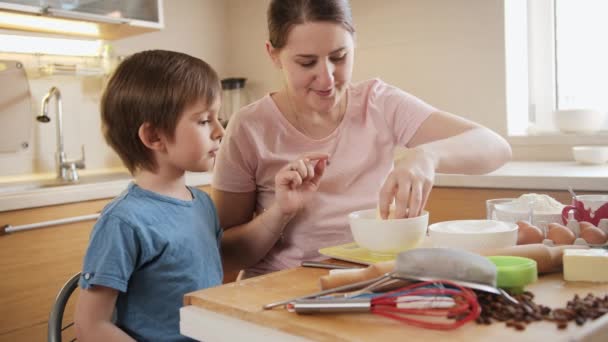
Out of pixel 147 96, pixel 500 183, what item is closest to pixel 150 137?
pixel 147 96

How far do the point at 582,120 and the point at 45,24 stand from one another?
233 cm

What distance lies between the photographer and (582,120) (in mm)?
2377

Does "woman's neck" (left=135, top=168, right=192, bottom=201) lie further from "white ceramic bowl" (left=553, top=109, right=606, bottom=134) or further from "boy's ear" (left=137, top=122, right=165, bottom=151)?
"white ceramic bowl" (left=553, top=109, right=606, bottom=134)

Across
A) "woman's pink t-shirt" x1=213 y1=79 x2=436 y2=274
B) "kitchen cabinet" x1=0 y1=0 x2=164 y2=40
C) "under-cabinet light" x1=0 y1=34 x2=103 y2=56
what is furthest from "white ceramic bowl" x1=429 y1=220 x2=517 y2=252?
"under-cabinet light" x1=0 y1=34 x2=103 y2=56

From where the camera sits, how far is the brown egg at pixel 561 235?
0.93m

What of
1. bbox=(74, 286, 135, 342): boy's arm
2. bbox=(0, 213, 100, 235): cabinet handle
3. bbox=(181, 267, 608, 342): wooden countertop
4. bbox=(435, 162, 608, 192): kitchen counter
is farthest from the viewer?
bbox=(0, 213, 100, 235): cabinet handle

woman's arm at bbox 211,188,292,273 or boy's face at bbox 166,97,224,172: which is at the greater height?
boy's face at bbox 166,97,224,172

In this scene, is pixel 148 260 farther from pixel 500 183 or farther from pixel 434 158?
pixel 500 183

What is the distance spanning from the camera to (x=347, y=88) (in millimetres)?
1448

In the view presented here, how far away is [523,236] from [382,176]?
0.48m

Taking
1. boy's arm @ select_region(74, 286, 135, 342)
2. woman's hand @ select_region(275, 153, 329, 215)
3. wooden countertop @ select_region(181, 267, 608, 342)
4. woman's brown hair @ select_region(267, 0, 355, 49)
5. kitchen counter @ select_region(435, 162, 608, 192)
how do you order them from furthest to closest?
1. kitchen counter @ select_region(435, 162, 608, 192)
2. woman's brown hair @ select_region(267, 0, 355, 49)
3. woman's hand @ select_region(275, 153, 329, 215)
4. boy's arm @ select_region(74, 286, 135, 342)
5. wooden countertop @ select_region(181, 267, 608, 342)

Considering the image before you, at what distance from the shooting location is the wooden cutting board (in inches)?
101

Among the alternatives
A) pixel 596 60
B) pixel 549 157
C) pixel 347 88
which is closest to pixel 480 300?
pixel 347 88

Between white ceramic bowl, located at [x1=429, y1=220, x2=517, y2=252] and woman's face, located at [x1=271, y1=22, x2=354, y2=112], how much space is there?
48cm
